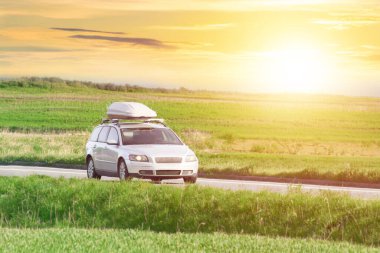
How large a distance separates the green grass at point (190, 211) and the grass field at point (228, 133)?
10.8 metres

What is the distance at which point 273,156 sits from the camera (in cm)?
4147

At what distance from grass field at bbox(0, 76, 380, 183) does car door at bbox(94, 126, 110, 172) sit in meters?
7.16

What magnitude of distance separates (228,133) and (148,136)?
38.2 m

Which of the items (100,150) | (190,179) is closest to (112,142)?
(100,150)

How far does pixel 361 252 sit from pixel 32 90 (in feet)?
382

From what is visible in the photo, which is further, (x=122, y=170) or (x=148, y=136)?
(x=148, y=136)

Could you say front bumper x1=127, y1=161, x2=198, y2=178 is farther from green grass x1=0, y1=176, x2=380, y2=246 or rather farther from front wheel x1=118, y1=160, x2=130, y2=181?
green grass x1=0, y1=176, x2=380, y2=246

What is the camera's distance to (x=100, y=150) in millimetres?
28453

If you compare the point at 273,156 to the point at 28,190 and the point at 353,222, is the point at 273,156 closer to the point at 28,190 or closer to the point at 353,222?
the point at 28,190

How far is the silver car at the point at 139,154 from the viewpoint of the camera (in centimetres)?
2658

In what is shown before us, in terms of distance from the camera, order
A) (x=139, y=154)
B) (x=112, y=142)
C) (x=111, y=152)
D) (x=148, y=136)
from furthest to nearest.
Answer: (x=148, y=136) → (x=112, y=142) → (x=111, y=152) → (x=139, y=154)

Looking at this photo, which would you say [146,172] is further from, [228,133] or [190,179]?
[228,133]

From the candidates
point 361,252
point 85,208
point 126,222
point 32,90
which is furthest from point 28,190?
point 32,90

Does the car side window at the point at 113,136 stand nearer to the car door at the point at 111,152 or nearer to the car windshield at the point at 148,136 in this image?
the car door at the point at 111,152
